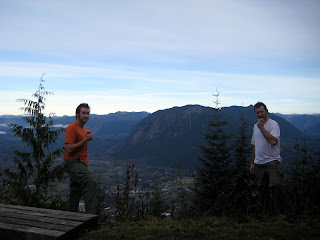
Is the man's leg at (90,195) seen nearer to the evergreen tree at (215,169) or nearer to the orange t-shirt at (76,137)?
the orange t-shirt at (76,137)

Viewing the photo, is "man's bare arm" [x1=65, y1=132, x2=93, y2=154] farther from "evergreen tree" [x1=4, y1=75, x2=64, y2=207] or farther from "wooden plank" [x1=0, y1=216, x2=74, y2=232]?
"evergreen tree" [x1=4, y1=75, x2=64, y2=207]

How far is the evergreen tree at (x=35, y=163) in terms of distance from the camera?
752 cm

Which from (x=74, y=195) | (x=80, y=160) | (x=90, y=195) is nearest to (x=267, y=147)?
(x=90, y=195)

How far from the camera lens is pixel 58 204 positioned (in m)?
6.61

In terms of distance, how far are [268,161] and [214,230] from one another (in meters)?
1.82

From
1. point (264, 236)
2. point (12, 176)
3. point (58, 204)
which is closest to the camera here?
point (264, 236)

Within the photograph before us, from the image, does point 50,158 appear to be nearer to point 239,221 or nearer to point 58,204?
point 58,204

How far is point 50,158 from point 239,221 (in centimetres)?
629

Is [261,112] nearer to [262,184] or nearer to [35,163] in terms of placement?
[262,184]

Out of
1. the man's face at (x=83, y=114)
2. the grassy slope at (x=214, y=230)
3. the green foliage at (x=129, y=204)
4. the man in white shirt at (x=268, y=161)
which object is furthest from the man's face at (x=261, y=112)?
the man's face at (x=83, y=114)

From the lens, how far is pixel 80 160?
4566mm

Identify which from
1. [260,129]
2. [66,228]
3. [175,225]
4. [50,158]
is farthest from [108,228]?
[50,158]

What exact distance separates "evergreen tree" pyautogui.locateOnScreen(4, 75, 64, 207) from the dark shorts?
5.81 m

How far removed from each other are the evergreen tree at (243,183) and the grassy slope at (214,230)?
0.68m
